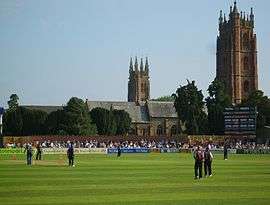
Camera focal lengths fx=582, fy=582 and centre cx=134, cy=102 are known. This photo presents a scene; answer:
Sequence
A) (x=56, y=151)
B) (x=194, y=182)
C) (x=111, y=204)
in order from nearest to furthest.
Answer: (x=111, y=204), (x=194, y=182), (x=56, y=151)

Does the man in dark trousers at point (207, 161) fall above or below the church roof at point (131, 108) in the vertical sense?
below

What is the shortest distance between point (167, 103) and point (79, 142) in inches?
2938

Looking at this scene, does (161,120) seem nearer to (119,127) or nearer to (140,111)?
(140,111)

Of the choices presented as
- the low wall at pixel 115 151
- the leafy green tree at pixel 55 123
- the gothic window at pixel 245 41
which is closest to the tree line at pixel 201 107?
the leafy green tree at pixel 55 123

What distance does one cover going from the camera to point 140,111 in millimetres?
170750

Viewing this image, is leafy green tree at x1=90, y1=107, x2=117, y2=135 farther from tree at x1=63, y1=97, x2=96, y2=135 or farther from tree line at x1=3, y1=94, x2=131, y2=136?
tree at x1=63, y1=97, x2=96, y2=135

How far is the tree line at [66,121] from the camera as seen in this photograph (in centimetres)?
12412

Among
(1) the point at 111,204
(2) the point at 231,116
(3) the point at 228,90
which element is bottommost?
(1) the point at 111,204

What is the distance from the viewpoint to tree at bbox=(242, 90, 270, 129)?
404 ft

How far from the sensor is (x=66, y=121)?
125 meters

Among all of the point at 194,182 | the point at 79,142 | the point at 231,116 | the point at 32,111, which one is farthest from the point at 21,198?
the point at 32,111

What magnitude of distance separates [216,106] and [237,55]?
4465 cm

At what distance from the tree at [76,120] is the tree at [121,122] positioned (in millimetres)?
18433

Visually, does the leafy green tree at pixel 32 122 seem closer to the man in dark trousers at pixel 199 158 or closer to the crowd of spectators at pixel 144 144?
the crowd of spectators at pixel 144 144
